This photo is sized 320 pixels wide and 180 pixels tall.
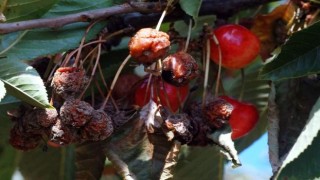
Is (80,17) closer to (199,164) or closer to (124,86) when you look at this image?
(124,86)

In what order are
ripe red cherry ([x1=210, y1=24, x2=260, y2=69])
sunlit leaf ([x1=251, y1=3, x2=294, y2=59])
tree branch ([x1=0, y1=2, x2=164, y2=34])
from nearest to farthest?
tree branch ([x1=0, y1=2, x2=164, y2=34])
ripe red cherry ([x1=210, y1=24, x2=260, y2=69])
sunlit leaf ([x1=251, y1=3, x2=294, y2=59])

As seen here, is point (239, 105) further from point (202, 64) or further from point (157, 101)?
point (157, 101)

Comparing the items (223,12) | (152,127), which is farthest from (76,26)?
(223,12)

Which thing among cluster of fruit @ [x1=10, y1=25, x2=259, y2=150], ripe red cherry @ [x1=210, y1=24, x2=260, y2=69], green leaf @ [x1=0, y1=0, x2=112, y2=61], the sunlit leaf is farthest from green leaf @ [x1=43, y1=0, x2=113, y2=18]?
the sunlit leaf

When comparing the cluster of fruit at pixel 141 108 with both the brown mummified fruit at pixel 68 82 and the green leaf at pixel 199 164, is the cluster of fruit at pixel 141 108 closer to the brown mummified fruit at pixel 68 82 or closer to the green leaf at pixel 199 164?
the brown mummified fruit at pixel 68 82

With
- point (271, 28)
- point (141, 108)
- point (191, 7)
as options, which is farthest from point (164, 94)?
point (271, 28)

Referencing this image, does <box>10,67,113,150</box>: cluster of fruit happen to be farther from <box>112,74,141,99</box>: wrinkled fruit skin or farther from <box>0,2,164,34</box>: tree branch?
<box>112,74,141,99</box>: wrinkled fruit skin
